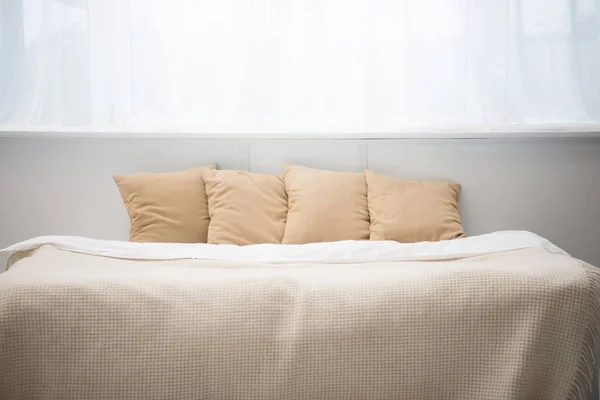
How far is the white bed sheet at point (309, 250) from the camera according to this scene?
2174mm

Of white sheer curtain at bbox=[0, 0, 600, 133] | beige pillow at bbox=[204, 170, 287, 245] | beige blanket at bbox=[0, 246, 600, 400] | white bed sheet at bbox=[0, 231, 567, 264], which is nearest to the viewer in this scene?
beige blanket at bbox=[0, 246, 600, 400]

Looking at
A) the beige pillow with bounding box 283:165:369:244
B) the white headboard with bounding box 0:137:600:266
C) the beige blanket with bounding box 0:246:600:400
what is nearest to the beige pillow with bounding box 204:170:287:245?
the beige pillow with bounding box 283:165:369:244

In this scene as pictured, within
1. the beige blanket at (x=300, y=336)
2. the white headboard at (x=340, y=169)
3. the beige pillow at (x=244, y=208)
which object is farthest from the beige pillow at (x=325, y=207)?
the beige blanket at (x=300, y=336)

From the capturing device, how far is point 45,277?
1716mm

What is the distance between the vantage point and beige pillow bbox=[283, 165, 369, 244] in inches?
107

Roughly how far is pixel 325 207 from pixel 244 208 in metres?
0.34

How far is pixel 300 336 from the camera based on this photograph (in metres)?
1.63

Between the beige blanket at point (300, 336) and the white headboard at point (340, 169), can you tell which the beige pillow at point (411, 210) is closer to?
the white headboard at point (340, 169)

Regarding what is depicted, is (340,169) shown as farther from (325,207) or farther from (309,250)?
(309,250)

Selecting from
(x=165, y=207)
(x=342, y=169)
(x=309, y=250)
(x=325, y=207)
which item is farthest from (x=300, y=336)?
(x=342, y=169)

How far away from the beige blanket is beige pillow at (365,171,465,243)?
38.9 inches

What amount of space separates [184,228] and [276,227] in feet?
1.27

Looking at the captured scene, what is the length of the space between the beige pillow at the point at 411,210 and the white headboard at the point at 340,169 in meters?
0.13

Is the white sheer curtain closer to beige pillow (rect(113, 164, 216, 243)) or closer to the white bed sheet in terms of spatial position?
beige pillow (rect(113, 164, 216, 243))
